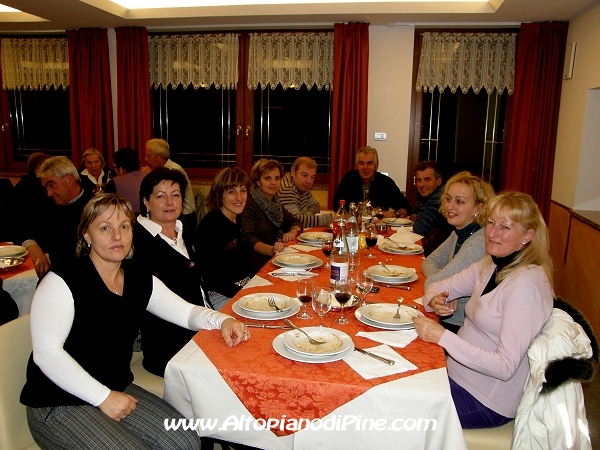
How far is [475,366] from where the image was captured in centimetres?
151

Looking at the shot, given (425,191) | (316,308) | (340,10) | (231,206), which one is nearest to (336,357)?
(316,308)

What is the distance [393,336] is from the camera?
5.26 ft

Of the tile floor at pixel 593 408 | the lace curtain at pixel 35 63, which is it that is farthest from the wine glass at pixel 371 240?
the lace curtain at pixel 35 63

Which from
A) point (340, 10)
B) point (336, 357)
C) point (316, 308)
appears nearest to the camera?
point (336, 357)

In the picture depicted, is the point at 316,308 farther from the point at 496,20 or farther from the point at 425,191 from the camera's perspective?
the point at 496,20

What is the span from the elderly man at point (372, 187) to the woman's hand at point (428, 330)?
2939 mm

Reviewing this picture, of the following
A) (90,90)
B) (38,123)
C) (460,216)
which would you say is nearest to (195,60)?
(90,90)

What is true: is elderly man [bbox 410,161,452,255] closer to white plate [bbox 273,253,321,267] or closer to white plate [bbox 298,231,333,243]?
white plate [bbox 298,231,333,243]

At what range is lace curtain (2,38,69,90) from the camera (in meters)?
5.83

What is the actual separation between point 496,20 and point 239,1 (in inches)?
103

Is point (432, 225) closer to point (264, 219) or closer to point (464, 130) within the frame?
point (264, 219)

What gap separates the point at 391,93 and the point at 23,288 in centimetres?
408

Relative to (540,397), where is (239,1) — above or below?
above

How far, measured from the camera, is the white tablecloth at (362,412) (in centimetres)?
127
